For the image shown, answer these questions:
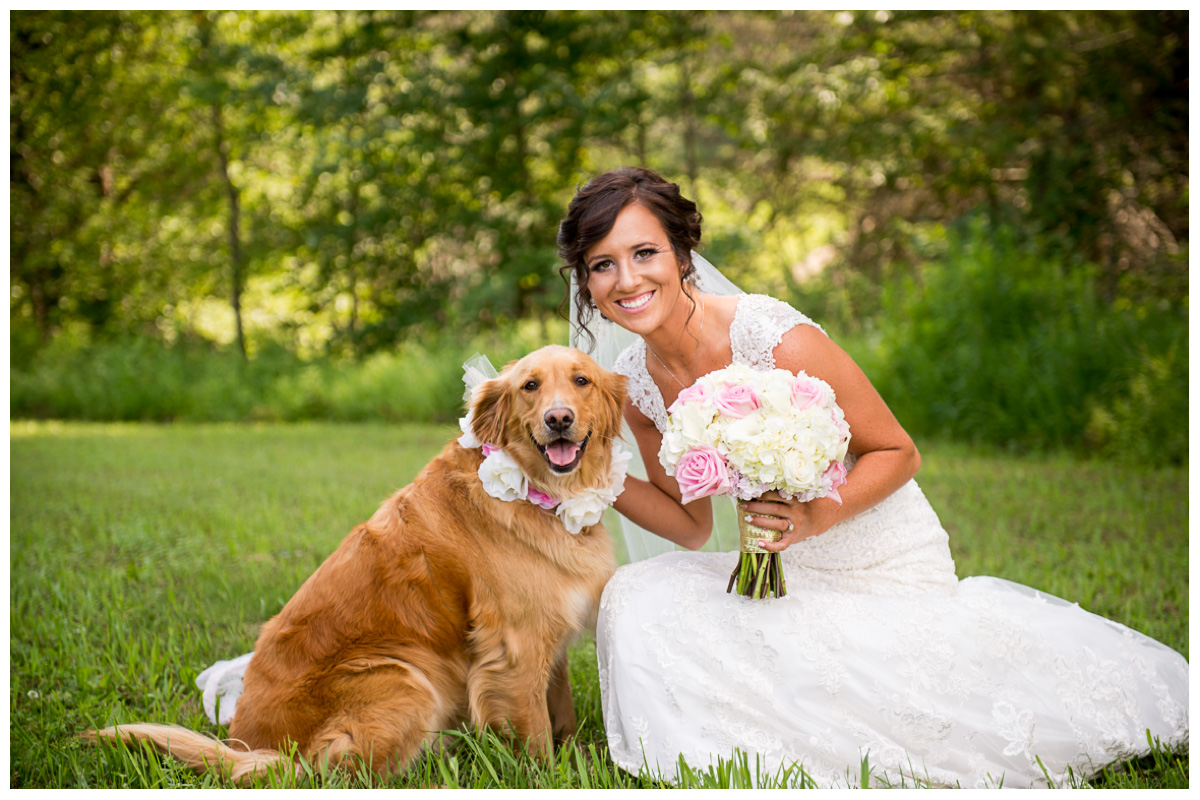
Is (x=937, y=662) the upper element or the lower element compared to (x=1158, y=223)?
lower

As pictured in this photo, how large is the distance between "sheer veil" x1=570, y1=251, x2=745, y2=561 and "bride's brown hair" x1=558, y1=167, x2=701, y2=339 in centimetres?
23

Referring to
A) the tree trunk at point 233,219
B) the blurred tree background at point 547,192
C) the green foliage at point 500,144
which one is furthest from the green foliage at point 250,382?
the tree trunk at point 233,219

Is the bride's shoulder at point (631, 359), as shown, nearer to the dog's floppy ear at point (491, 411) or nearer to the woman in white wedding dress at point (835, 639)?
the woman in white wedding dress at point (835, 639)

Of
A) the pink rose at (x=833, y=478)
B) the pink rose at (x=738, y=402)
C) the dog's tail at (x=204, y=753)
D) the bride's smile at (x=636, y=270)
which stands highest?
the bride's smile at (x=636, y=270)

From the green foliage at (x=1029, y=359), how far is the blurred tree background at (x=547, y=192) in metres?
0.03

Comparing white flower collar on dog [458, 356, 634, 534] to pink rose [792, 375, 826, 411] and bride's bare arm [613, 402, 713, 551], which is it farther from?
pink rose [792, 375, 826, 411]

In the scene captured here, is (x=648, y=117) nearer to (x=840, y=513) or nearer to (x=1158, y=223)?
(x=1158, y=223)

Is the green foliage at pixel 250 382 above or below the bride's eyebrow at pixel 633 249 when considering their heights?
below

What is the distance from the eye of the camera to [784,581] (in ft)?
8.04

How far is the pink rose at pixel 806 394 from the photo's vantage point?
223cm

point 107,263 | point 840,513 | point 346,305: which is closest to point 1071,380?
point 840,513

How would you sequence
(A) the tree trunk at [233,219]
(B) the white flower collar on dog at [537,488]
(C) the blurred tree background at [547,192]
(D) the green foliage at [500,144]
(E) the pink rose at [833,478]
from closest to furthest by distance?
1. (E) the pink rose at [833,478]
2. (B) the white flower collar on dog at [537,488]
3. (C) the blurred tree background at [547,192]
4. (D) the green foliage at [500,144]
5. (A) the tree trunk at [233,219]

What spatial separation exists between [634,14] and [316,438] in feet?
26.3

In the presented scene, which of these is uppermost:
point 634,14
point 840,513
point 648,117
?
point 634,14
